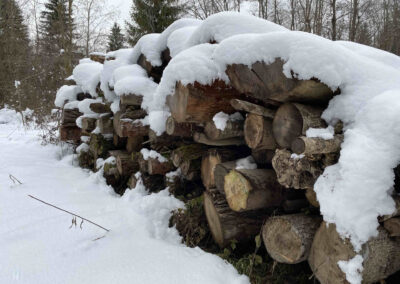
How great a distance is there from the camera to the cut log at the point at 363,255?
1064mm

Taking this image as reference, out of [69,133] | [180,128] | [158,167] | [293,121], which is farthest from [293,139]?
[69,133]

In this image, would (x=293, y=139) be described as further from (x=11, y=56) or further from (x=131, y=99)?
(x=11, y=56)

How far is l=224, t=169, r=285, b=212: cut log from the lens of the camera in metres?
1.53

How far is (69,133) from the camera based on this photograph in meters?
4.48

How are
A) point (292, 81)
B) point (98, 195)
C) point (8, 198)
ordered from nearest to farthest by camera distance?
1. point (292, 81)
2. point (8, 198)
3. point (98, 195)

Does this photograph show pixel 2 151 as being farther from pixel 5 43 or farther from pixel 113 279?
pixel 5 43

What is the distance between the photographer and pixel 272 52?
1.38m

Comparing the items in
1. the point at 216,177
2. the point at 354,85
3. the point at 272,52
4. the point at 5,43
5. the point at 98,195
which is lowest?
the point at 98,195

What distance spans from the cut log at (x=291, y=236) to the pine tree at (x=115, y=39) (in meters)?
21.2

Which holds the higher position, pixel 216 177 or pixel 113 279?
pixel 216 177

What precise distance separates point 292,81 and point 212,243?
1.30m

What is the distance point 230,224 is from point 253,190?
1.16ft

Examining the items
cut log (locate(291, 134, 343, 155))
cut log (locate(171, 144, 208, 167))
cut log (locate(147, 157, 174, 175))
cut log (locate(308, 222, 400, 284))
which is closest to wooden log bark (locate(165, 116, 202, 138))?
cut log (locate(171, 144, 208, 167))

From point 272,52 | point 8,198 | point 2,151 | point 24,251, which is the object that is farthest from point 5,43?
point 272,52
